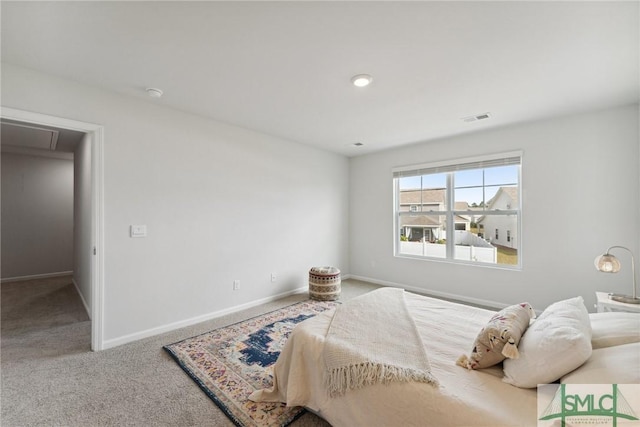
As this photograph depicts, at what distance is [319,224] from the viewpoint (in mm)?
4750

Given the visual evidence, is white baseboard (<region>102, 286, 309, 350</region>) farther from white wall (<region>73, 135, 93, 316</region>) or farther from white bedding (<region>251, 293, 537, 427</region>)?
white bedding (<region>251, 293, 537, 427</region>)

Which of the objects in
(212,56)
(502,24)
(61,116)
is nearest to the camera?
(502,24)

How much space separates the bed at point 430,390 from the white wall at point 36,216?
607 cm

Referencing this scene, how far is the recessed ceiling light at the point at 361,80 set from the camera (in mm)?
2287

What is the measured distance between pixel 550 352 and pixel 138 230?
3.33m

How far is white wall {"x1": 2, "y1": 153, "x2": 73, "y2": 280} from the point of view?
4902 millimetres

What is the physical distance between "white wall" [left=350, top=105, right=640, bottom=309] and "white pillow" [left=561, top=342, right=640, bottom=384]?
2525 millimetres

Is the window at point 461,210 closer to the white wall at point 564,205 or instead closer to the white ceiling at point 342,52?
→ the white wall at point 564,205

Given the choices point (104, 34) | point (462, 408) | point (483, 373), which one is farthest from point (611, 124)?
point (104, 34)

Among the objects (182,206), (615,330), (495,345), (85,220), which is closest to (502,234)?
(615,330)

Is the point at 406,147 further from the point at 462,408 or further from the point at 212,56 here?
the point at 462,408

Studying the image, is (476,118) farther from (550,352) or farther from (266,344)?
(266,344)

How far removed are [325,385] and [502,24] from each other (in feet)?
8.02

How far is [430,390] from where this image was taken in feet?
3.92
